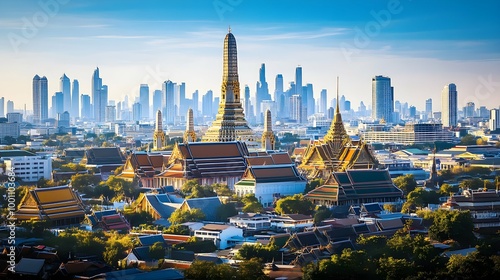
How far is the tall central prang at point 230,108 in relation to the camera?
4028cm

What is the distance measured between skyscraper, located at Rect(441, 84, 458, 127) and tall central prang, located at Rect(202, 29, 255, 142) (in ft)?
123

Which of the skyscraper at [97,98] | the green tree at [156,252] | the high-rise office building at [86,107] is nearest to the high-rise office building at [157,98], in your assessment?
the skyscraper at [97,98]

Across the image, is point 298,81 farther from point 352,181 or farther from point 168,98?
point 352,181

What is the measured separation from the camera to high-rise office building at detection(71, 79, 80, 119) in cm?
10247

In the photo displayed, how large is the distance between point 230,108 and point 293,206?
13.1 metres

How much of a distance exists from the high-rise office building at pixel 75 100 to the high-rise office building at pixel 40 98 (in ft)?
17.1

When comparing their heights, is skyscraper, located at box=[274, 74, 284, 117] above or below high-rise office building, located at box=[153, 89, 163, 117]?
above

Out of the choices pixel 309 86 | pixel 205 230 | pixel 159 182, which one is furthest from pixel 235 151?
pixel 309 86

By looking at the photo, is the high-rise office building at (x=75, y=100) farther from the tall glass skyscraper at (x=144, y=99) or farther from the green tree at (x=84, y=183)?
the green tree at (x=84, y=183)

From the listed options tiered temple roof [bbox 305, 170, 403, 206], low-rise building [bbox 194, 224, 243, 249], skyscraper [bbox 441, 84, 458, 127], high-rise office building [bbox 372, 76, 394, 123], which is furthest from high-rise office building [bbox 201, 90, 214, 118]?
low-rise building [bbox 194, 224, 243, 249]

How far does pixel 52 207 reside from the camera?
1037 inches

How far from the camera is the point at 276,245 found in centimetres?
2214

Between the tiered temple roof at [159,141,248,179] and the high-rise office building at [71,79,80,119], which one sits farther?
the high-rise office building at [71,79,80,119]

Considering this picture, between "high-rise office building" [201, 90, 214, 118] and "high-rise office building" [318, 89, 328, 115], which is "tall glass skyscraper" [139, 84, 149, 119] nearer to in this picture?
"high-rise office building" [201, 90, 214, 118]
